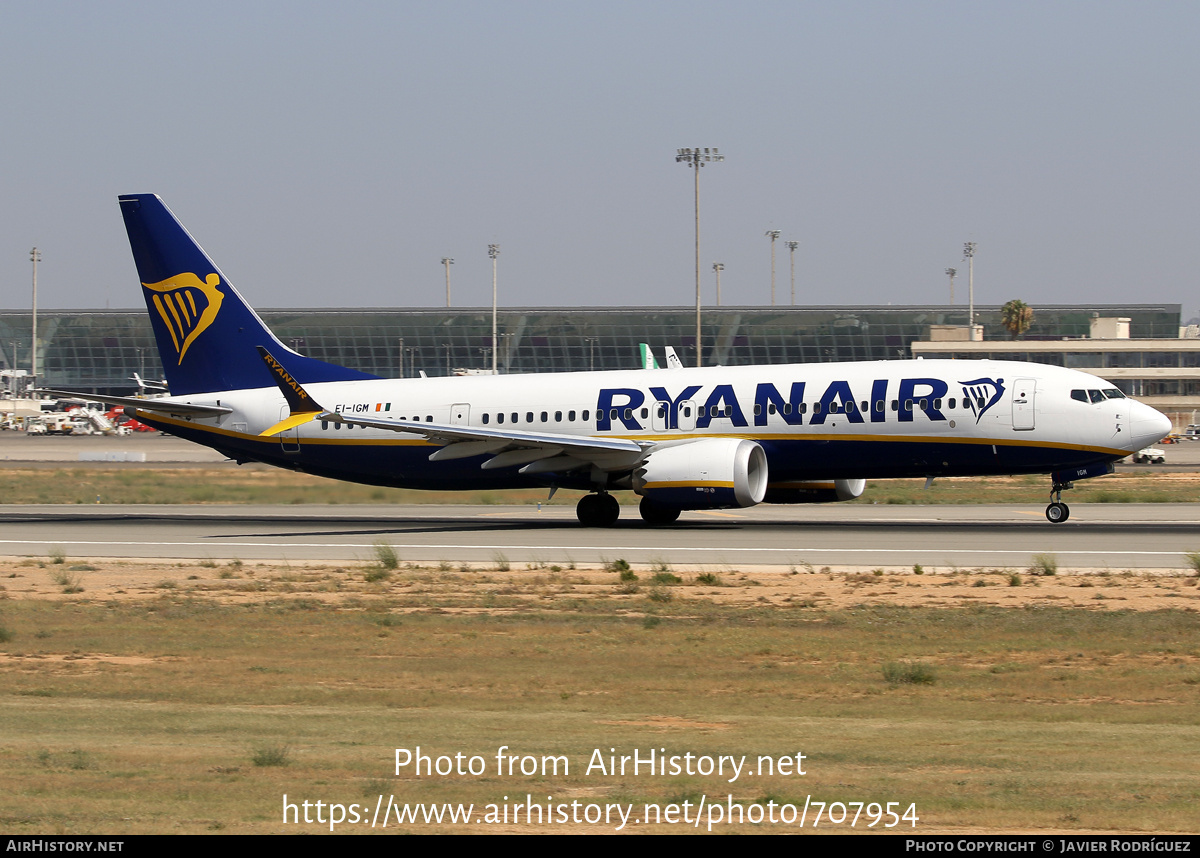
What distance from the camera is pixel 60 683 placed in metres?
14.6

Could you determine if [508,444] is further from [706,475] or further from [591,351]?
[591,351]

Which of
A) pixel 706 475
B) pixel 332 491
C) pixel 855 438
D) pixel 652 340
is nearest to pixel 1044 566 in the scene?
pixel 855 438

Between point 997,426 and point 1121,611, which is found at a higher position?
point 997,426

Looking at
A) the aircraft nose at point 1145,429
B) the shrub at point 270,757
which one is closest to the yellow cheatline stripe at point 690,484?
the aircraft nose at point 1145,429

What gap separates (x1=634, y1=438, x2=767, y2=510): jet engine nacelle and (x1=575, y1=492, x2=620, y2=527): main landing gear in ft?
6.99

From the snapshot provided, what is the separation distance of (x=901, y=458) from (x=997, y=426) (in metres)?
2.35

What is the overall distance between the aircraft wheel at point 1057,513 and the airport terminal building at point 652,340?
85.5 m

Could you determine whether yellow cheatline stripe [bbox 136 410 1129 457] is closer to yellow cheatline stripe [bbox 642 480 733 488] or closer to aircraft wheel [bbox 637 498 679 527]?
yellow cheatline stripe [bbox 642 480 733 488]

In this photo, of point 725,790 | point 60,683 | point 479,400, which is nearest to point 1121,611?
point 725,790

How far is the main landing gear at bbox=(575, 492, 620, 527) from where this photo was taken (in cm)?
3475

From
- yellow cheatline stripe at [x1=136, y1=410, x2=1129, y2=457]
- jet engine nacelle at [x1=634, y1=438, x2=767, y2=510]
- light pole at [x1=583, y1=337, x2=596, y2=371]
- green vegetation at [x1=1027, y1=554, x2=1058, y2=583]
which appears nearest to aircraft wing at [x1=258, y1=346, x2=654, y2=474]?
yellow cheatline stripe at [x1=136, y1=410, x2=1129, y2=457]

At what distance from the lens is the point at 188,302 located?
37.5 meters

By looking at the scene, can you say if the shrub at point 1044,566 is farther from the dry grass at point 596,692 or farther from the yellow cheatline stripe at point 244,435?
the yellow cheatline stripe at point 244,435
